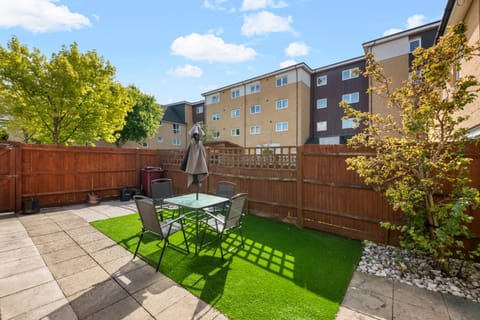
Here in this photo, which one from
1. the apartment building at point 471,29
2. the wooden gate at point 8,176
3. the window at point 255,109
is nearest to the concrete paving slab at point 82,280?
the wooden gate at point 8,176

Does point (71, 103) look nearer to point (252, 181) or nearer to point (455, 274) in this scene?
point (252, 181)

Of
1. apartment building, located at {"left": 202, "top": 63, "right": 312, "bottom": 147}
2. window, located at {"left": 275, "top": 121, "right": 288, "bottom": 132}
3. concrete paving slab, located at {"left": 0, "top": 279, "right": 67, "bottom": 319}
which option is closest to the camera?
concrete paving slab, located at {"left": 0, "top": 279, "right": 67, "bottom": 319}

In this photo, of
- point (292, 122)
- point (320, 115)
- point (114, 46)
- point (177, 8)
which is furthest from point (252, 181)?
point (320, 115)

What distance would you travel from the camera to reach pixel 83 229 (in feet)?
16.7

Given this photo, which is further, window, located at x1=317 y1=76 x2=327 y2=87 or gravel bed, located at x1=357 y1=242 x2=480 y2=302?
window, located at x1=317 y1=76 x2=327 y2=87

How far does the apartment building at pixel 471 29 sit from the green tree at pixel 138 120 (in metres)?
19.1

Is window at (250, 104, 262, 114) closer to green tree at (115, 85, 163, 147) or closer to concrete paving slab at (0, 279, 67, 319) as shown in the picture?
green tree at (115, 85, 163, 147)

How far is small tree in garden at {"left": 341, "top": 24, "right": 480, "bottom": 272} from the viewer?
2.99m

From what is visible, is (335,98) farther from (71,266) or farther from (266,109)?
(71,266)

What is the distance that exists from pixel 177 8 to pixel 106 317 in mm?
8286

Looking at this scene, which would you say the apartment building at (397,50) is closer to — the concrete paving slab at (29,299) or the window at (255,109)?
the window at (255,109)

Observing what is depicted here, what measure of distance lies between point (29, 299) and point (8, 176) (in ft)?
19.5

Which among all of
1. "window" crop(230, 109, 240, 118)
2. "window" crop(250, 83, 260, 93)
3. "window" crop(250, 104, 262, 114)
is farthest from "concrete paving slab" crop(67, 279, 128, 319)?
"window" crop(230, 109, 240, 118)

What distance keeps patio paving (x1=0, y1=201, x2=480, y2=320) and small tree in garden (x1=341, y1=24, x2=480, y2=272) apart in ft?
3.18
